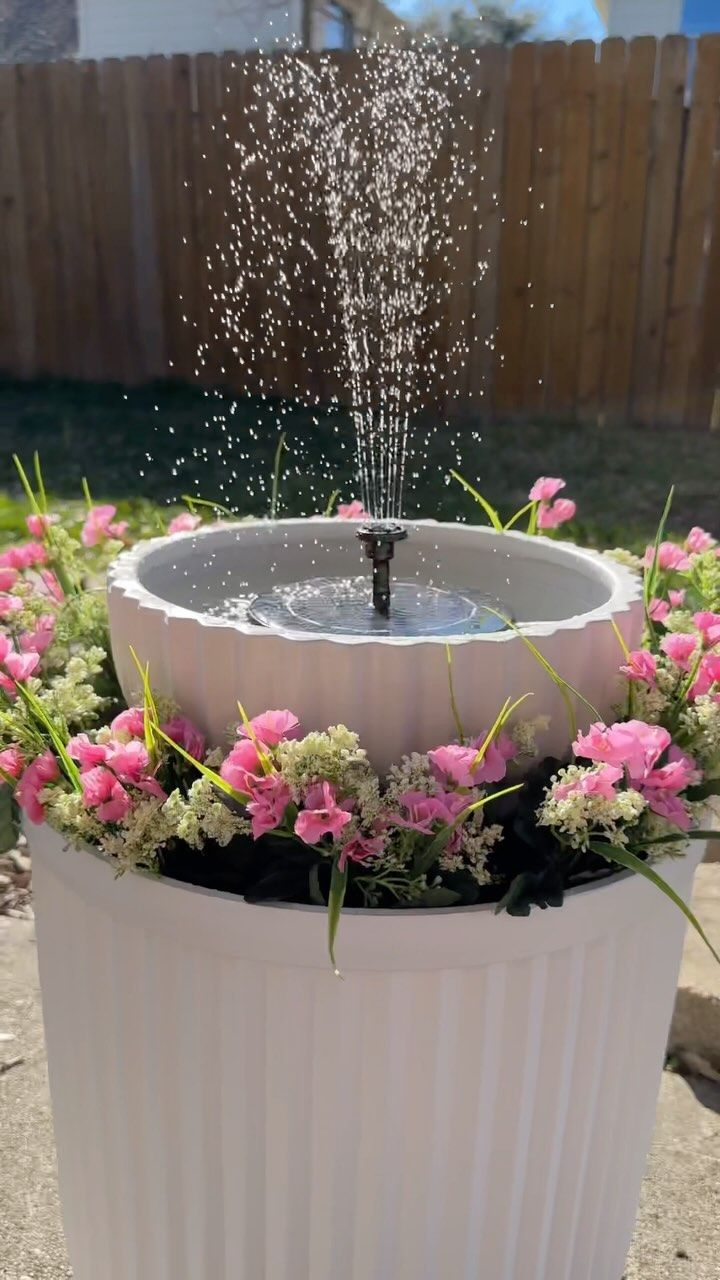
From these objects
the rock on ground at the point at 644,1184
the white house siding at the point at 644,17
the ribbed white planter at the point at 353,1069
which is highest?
the white house siding at the point at 644,17

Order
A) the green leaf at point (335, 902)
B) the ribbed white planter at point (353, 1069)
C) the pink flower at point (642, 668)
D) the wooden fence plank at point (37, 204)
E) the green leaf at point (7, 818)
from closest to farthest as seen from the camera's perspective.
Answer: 1. the green leaf at point (335, 902)
2. the ribbed white planter at point (353, 1069)
3. the pink flower at point (642, 668)
4. the green leaf at point (7, 818)
5. the wooden fence plank at point (37, 204)

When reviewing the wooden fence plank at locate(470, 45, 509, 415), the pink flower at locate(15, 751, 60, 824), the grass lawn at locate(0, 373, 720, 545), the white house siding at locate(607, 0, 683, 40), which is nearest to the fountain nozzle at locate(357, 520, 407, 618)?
the pink flower at locate(15, 751, 60, 824)

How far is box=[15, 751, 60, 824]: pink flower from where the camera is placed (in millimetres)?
1143

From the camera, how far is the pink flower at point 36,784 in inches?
45.0

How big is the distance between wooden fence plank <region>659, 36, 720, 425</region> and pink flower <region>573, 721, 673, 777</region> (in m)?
4.94

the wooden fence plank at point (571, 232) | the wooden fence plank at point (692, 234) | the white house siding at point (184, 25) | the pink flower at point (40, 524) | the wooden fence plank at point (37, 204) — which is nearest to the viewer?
the pink flower at point (40, 524)

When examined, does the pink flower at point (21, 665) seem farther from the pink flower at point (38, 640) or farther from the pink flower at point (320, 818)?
the pink flower at point (320, 818)

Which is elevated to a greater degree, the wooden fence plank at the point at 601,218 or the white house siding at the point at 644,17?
the white house siding at the point at 644,17

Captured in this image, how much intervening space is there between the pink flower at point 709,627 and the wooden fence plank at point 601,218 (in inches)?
185

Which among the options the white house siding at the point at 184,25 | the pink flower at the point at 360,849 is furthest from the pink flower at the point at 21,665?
the white house siding at the point at 184,25

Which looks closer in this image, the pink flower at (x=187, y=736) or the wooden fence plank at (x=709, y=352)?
the pink flower at (x=187, y=736)

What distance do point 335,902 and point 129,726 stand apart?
A: 308 mm

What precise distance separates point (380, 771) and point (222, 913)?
21 centimetres

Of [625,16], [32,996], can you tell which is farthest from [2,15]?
[32,996]
